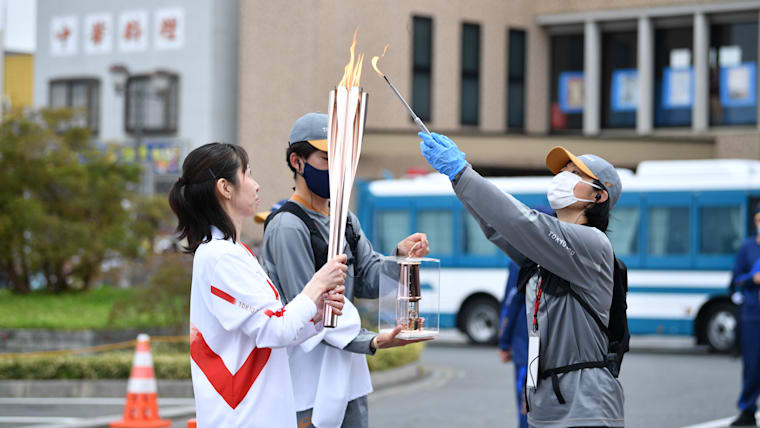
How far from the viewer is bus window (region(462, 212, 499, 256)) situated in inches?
843

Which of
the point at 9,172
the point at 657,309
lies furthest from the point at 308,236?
the point at 9,172

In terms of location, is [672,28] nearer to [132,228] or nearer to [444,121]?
[444,121]

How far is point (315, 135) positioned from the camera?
4.73 metres

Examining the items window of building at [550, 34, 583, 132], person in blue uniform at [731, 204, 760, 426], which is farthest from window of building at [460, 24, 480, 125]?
person in blue uniform at [731, 204, 760, 426]

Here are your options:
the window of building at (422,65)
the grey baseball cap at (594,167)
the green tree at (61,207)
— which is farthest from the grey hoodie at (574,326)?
the window of building at (422,65)

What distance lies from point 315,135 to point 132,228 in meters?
19.5

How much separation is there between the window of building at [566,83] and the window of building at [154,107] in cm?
1209

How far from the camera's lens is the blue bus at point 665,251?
62.7 feet

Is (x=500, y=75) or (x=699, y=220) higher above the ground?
(x=500, y=75)

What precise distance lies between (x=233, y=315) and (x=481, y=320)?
1762 centimetres

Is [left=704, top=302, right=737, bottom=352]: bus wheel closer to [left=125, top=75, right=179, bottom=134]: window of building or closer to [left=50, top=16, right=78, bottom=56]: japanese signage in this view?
[left=125, top=75, right=179, bottom=134]: window of building

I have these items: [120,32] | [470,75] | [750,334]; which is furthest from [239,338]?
[120,32]

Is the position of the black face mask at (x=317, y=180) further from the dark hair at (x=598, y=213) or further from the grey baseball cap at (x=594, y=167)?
the dark hair at (x=598, y=213)

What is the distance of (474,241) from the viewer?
2166 cm
